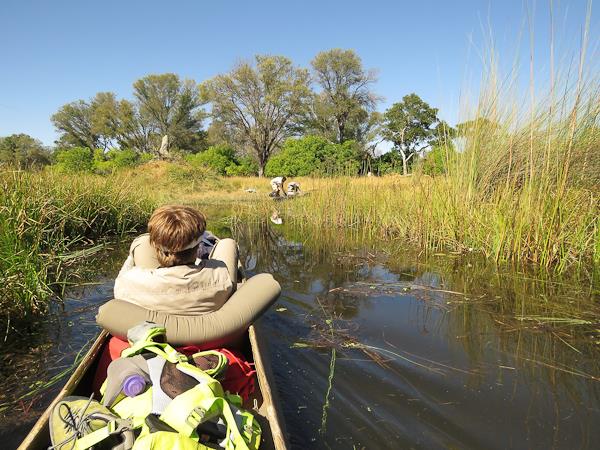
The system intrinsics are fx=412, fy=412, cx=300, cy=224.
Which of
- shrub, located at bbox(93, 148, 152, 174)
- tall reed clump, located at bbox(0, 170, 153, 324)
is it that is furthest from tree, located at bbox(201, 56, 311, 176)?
tall reed clump, located at bbox(0, 170, 153, 324)

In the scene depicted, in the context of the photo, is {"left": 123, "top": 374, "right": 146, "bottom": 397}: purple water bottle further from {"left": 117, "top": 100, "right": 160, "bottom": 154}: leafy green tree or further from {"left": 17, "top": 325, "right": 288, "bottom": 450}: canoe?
{"left": 117, "top": 100, "right": 160, "bottom": 154}: leafy green tree

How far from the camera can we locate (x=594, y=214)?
4.62 metres

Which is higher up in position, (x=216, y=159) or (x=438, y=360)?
(x=216, y=159)

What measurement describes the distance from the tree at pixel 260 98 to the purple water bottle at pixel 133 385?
1337 inches

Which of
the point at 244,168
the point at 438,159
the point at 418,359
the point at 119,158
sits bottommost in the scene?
the point at 418,359

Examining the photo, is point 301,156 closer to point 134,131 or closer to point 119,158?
point 119,158

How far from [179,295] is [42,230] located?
3.17 m

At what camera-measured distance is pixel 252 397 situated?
2156mm

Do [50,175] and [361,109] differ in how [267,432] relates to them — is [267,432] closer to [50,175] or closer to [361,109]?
[50,175]

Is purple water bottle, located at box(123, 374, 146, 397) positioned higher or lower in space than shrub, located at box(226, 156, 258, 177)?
lower

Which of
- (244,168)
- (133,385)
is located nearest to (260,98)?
(244,168)

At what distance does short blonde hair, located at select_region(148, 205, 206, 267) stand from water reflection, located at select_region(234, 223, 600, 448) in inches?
44.5

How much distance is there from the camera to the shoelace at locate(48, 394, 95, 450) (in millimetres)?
1403

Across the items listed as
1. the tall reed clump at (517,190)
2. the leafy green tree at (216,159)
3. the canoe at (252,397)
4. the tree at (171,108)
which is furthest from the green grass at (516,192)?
the tree at (171,108)
